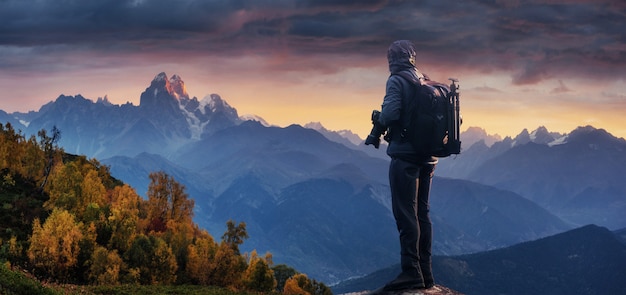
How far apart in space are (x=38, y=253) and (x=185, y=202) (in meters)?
60.5

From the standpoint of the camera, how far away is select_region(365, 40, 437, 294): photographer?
886 inches

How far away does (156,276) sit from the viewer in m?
83.6

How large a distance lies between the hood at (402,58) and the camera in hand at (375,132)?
73.9 inches

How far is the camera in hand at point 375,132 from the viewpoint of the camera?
22719 millimetres

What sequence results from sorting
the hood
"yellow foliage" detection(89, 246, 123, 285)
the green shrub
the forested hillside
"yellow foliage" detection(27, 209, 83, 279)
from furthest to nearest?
1. the forested hillside
2. "yellow foliage" detection(89, 246, 123, 285)
3. "yellow foliage" detection(27, 209, 83, 279)
4. the green shrub
5. the hood

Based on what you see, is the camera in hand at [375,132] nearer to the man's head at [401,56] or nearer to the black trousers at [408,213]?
Result: the black trousers at [408,213]

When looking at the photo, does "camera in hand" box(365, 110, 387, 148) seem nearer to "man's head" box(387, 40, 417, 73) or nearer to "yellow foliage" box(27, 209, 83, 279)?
"man's head" box(387, 40, 417, 73)

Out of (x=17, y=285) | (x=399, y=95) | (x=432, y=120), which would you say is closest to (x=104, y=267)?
(x=17, y=285)

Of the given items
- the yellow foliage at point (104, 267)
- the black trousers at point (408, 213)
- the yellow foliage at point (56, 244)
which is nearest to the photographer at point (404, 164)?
the black trousers at point (408, 213)

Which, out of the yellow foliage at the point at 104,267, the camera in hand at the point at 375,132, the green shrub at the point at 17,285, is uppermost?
the camera in hand at the point at 375,132

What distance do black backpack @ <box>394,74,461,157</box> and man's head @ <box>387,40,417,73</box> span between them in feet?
3.45

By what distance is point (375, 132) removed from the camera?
2278 centimetres

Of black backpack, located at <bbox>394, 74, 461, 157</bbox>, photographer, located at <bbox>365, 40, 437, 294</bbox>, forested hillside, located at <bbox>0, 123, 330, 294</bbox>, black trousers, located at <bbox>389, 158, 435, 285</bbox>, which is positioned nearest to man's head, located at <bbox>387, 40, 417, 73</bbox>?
photographer, located at <bbox>365, 40, 437, 294</bbox>

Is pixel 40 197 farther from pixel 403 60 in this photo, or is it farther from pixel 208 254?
pixel 403 60
